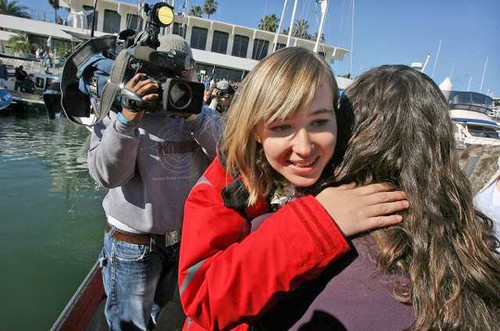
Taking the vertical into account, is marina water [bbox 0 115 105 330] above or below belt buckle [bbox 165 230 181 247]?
below

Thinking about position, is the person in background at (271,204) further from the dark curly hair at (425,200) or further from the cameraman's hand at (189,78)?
the cameraman's hand at (189,78)

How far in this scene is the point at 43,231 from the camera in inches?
229

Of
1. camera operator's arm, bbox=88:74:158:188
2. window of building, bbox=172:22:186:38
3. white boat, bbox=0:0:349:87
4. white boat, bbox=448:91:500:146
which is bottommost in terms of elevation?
camera operator's arm, bbox=88:74:158:188

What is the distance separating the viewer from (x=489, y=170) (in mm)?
4344

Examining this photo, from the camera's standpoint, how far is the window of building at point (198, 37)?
41.8 meters

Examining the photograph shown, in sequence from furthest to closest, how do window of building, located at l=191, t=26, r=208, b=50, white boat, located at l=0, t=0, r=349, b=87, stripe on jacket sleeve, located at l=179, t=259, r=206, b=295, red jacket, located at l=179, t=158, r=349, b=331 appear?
window of building, located at l=191, t=26, r=208, b=50 < white boat, located at l=0, t=0, r=349, b=87 < stripe on jacket sleeve, located at l=179, t=259, r=206, b=295 < red jacket, located at l=179, t=158, r=349, b=331

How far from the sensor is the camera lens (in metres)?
1.79

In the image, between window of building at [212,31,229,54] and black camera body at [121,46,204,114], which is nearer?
black camera body at [121,46,204,114]

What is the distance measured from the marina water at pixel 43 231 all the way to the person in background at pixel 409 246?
3.93m

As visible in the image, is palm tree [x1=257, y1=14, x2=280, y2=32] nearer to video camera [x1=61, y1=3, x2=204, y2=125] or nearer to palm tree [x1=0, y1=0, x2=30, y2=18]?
palm tree [x1=0, y1=0, x2=30, y2=18]

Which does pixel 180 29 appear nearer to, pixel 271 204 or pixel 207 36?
pixel 271 204

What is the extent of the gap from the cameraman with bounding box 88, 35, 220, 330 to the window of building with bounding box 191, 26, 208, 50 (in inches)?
1664

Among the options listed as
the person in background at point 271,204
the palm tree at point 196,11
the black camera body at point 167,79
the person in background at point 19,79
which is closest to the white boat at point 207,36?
the palm tree at point 196,11

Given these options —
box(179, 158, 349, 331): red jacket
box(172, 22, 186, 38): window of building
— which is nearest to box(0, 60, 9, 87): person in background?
box(172, 22, 186, 38): window of building
